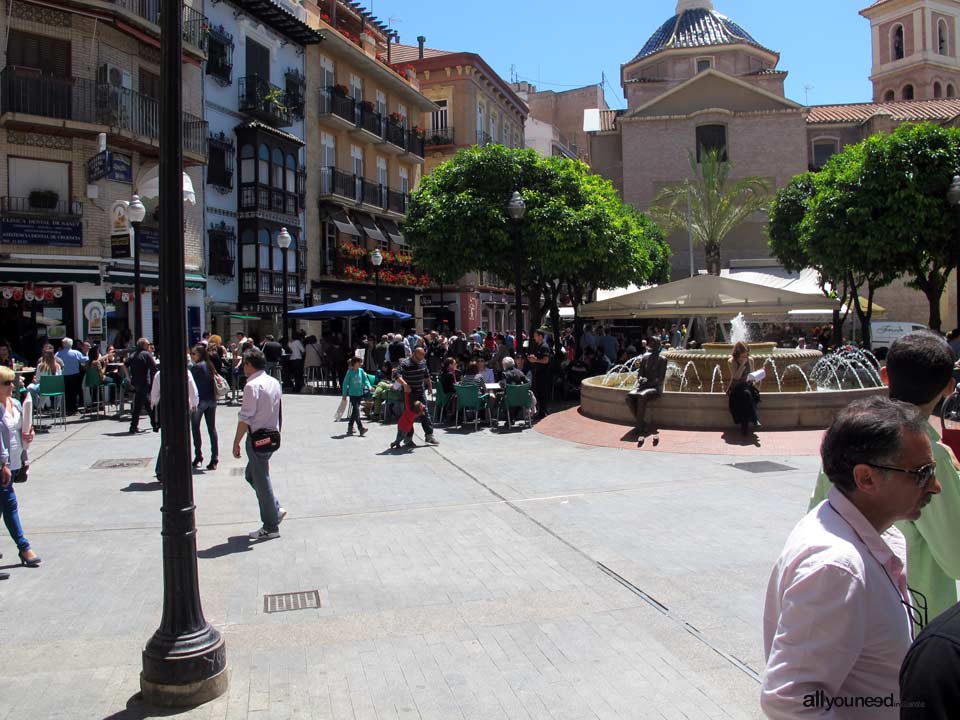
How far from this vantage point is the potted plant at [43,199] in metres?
22.1

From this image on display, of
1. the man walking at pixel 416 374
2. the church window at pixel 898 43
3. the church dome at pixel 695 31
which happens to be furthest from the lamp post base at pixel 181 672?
the church window at pixel 898 43

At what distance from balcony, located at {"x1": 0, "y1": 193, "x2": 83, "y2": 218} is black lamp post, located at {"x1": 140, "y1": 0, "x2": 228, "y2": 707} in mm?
20153

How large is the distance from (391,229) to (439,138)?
30.9 feet

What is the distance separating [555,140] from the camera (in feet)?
211

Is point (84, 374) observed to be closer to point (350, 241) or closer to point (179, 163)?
point (179, 163)

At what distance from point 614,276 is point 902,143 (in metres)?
8.50

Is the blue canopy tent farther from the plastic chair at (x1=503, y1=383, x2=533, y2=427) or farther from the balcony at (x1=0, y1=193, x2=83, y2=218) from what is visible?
the plastic chair at (x1=503, y1=383, x2=533, y2=427)

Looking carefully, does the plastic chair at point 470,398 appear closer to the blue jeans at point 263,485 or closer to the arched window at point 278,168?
the blue jeans at point 263,485

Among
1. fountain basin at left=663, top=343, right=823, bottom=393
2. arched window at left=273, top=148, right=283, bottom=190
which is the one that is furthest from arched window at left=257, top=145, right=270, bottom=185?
fountain basin at left=663, top=343, right=823, bottom=393

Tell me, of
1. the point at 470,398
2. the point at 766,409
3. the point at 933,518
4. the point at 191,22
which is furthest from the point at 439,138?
the point at 933,518

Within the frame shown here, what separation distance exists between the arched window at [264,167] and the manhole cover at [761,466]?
23.3 m

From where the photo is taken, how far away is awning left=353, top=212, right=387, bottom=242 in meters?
37.1

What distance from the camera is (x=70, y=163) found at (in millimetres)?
22828

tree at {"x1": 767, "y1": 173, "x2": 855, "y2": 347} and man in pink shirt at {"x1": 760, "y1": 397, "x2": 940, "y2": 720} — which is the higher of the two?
tree at {"x1": 767, "y1": 173, "x2": 855, "y2": 347}
